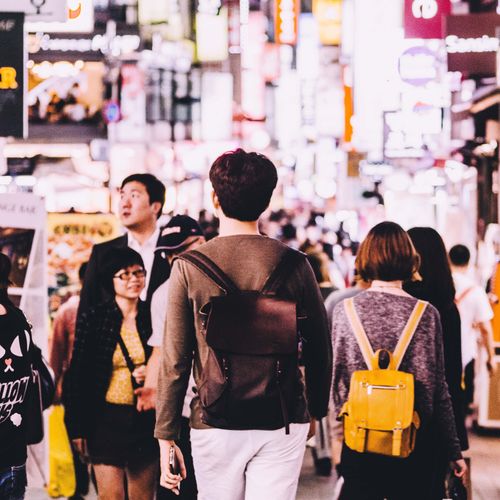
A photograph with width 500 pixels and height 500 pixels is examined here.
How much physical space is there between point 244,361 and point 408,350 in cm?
123

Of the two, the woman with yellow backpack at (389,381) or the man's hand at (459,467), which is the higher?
the woman with yellow backpack at (389,381)

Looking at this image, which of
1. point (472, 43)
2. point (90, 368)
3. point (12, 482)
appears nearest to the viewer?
point (12, 482)

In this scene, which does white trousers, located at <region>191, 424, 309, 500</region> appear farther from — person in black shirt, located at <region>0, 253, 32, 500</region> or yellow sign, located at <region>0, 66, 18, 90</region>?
yellow sign, located at <region>0, 66, 18, 90</region>

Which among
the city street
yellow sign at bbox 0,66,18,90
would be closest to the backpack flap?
yellow sign at bbox 0,66,18,90

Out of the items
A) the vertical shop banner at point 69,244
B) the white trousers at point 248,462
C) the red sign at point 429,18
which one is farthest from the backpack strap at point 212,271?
the red sign at point 429,18

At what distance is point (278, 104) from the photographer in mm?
42812

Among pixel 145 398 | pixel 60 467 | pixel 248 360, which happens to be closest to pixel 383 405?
pixel 248 360

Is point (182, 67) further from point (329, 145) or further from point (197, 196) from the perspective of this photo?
point (329, 145)

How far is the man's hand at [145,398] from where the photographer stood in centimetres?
589

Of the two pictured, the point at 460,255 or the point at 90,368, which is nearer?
the point at 90,368

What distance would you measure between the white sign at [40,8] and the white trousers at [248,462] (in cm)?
361

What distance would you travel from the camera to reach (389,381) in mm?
4777

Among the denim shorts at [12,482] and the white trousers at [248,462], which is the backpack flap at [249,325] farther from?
the denim shorts at [12,482]

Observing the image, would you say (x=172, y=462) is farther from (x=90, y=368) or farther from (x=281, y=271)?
(x=90, y=368)
